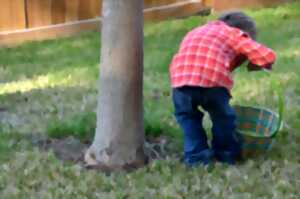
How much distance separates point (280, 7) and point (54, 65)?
4.38 metres

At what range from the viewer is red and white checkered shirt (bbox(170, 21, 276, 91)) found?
4.82 m

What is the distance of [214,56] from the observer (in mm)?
4875

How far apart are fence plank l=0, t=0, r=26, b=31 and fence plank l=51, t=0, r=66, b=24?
45 cm

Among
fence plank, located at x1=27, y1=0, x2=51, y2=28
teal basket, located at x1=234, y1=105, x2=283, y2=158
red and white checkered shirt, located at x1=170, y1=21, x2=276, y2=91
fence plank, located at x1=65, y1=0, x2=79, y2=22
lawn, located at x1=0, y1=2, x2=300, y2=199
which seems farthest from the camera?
fence plank, located at x1=65, y1=0, x2=79, y2=22

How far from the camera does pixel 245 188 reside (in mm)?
4684

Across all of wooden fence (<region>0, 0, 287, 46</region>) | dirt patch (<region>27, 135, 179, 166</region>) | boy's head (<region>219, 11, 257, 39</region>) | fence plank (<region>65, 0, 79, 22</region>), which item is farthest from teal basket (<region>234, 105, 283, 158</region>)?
fence plank (<region>65, 0, 79, 22</region>)

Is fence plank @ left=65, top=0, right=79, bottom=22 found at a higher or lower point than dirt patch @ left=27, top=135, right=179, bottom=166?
higher

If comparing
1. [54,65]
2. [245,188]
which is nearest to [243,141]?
[245,188]

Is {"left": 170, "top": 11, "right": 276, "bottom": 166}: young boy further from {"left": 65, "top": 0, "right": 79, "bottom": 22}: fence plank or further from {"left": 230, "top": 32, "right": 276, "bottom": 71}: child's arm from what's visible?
{"left": 65, "top": 0, "right": 79, "bottom": 22}: fence plank

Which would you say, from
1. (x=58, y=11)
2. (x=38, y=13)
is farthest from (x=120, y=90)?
(x=58, y=11)

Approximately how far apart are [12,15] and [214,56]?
219 inches

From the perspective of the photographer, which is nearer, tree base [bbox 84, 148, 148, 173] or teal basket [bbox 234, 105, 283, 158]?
tree base [bbox 84, 148, 148, 173]

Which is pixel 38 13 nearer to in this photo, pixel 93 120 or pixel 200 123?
pixel 93 120

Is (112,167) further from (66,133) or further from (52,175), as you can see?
(66,133)
